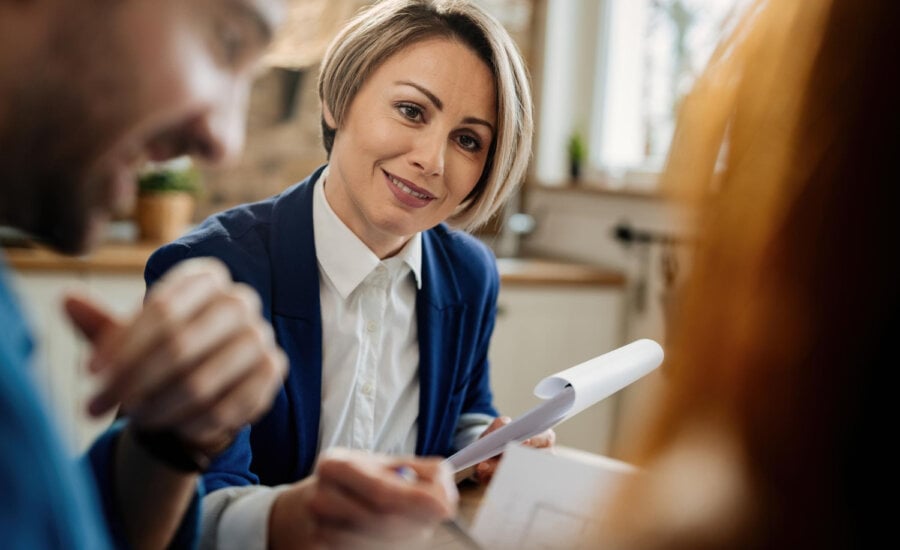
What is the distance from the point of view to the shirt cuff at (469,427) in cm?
129

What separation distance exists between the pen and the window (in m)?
2.31

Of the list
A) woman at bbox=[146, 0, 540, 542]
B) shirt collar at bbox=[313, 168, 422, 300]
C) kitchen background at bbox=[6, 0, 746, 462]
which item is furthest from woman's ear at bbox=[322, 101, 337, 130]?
kitchen background at bbox=[6, 0, 746, 462]

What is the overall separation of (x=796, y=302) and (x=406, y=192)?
0.79 metres

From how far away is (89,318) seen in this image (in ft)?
1.68

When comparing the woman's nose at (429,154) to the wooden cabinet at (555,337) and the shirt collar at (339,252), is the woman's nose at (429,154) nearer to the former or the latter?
the shirt collar at (339,252)

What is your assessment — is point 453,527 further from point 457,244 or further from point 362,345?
point 457,244

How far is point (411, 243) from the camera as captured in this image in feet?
4.16

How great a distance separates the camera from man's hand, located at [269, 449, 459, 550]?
559 millimetres

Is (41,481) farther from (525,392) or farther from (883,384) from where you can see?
(525,392)

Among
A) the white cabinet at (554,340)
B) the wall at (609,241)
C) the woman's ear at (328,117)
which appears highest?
the woman's ear at (328,117)

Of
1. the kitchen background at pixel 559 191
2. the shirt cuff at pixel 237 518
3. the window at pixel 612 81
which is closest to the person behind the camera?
the shirt cuff at pixel 237 518

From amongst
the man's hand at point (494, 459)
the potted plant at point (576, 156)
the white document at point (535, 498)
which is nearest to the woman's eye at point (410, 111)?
→ the man's hand at point (494, 459)

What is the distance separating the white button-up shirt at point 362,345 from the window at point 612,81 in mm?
1892

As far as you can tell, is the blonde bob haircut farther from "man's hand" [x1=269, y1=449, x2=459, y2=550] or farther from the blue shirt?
the blue shirt
